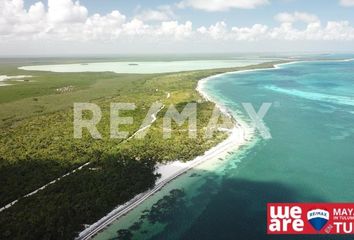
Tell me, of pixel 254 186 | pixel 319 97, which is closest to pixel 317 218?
pixel 254 186

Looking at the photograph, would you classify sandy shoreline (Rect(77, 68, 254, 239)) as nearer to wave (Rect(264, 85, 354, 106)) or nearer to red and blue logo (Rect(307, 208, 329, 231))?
red and blue logo (Rect(307, 208, 329, 231))

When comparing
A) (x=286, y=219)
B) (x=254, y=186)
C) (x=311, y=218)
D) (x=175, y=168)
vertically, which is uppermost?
(x=311, y=218)

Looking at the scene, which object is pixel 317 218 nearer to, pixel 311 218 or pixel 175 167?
pixel 311 218

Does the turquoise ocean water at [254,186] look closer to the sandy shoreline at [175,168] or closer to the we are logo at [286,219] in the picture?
the sandy shoreline at [175,168]

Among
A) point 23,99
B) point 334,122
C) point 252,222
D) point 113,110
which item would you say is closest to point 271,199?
point 252,222

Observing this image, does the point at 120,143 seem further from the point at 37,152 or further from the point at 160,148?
the point at 37,152

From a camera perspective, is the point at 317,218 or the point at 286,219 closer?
the point at 317,218

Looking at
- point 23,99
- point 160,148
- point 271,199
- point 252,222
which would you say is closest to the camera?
point 252,222

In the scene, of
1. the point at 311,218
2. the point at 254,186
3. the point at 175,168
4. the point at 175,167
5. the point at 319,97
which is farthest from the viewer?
the point at 319,97
